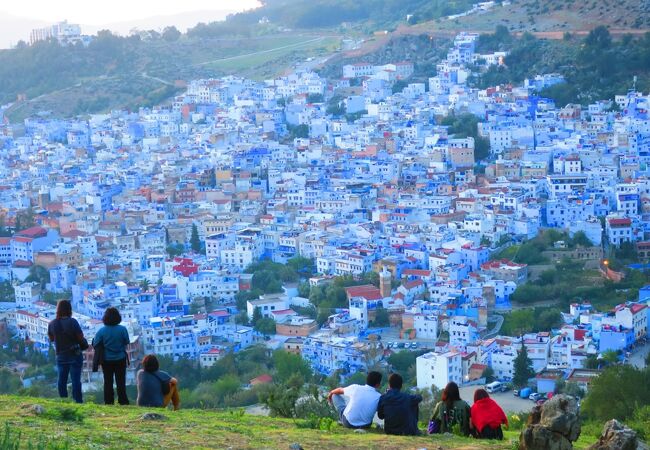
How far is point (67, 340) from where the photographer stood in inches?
227

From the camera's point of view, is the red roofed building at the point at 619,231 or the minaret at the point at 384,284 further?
the red roofed building at the point at 619,231

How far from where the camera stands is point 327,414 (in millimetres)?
6582

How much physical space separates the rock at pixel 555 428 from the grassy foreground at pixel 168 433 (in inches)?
15.7

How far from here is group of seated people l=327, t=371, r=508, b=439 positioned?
208 inches

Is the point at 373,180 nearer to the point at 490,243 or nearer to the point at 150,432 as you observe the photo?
the point at 490,243

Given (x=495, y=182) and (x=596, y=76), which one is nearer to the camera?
(x=495, y=182)

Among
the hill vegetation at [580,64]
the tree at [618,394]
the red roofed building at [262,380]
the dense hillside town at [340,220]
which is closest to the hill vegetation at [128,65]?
the dense hillside town at [340,220]

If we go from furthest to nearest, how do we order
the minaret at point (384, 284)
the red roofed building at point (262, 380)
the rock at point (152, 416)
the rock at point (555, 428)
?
the minaret at point (384, 284) → the red roofed building at point (262, 380) → the rock at point (152, 416) → the rock at point (555, 428)

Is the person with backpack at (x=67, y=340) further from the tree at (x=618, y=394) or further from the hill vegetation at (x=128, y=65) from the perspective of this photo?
the hill vegetation at (x=128, y=65)

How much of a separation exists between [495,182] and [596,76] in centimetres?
798

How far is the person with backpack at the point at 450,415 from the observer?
5336 millimetres

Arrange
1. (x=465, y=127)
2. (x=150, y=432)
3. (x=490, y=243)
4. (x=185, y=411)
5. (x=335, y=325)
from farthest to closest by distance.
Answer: (x=465, y=127), (x=490, y=243), (x=335, y=325), (x=185, y=411), (x=150, y=432)

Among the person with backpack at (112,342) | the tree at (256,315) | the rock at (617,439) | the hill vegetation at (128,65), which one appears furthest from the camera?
the hill vegetation at (128,65)

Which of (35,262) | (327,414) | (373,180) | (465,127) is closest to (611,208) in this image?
(373,180)
